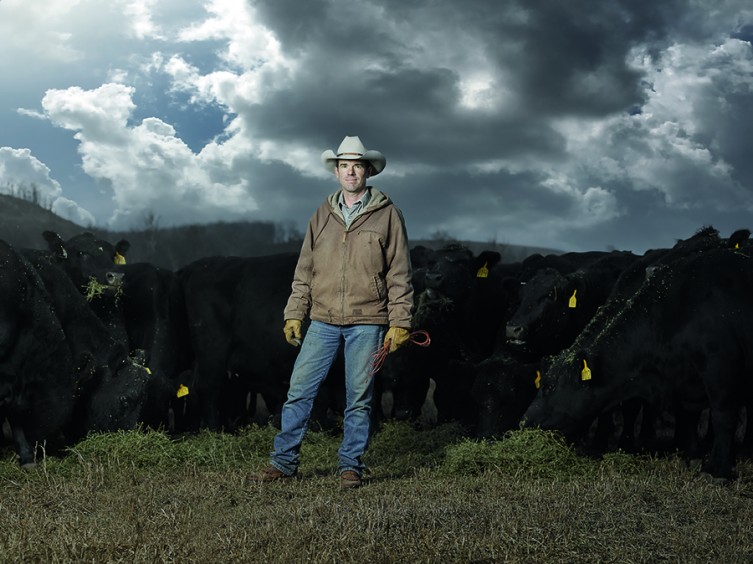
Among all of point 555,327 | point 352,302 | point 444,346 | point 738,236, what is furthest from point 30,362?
point 738,236

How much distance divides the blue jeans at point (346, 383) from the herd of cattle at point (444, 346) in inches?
81.3

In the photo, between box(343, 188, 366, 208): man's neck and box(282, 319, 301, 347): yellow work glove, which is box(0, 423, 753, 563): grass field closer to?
box(282, 319, 301, 347): yellow work glove

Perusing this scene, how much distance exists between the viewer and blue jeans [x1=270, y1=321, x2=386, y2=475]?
6.73 meters

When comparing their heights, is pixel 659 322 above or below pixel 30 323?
above

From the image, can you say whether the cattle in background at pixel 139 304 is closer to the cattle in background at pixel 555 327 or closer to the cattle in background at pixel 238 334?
the cattle in background at pixel 238 334

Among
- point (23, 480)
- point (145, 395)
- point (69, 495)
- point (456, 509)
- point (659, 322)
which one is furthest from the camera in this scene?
point (145, 395)

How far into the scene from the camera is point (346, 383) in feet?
22.5

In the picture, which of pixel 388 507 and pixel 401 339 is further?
pixel 401 339

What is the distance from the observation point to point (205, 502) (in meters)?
6.03

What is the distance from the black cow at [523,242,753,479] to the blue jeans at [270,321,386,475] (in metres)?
2.08

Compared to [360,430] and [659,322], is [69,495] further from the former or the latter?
[659,322]

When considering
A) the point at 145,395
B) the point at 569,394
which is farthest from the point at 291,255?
the point at 569,394

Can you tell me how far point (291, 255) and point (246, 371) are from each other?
5.61ft

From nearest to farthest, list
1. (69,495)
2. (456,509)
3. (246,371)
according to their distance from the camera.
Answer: (456,509) → (69,495) → (246,371)
